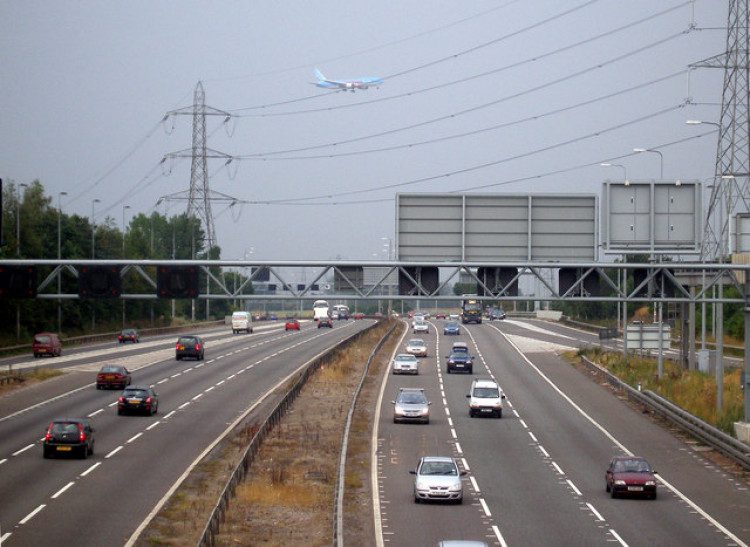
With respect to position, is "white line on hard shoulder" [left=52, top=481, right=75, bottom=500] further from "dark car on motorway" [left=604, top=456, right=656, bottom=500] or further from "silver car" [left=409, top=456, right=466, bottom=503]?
"dark car on motorway" [left=604, top=456, right=656, bottom=500]

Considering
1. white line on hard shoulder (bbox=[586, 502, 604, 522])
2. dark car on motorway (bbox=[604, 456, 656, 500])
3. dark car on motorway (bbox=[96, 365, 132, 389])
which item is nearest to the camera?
white line on hard shoulder (bbox=[586, 502, 604, 522])

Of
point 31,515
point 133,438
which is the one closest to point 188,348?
point 133,438

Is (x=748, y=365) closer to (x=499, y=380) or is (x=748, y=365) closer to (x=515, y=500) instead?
(x=515, y=500)

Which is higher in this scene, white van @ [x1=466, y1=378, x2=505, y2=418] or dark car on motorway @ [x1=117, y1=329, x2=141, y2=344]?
dark car on motorway @ [x1=117, y1=329, x2=141, y2=344]

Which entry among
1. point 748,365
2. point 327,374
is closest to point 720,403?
point 748,365

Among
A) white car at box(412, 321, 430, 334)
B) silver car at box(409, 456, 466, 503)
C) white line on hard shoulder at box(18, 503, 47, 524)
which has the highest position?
white car at box(412, 321, 430, 334)

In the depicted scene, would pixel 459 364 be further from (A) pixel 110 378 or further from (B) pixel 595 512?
(B) pixel 595 512

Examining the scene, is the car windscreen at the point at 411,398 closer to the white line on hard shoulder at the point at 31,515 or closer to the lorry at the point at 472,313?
the white line on hard shoulder at the point at 31,515

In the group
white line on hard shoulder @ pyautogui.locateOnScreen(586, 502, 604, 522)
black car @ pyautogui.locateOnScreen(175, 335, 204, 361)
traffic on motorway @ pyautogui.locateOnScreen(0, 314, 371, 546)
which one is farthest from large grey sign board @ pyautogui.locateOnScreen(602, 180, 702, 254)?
black car @ pyautogui.locateOnScreen(175, 335, 204, 361)
